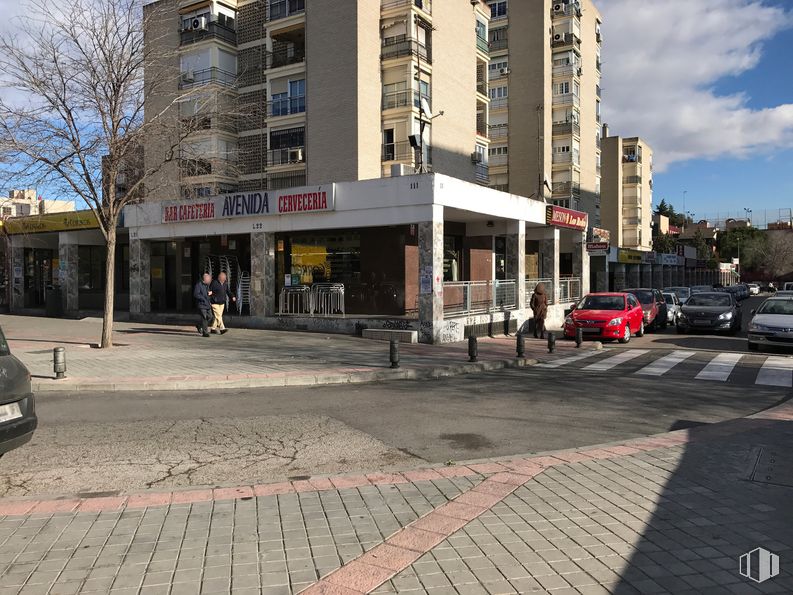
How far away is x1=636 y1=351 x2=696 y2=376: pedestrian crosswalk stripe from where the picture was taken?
11820 mm

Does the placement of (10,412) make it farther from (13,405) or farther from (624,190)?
(624,190)

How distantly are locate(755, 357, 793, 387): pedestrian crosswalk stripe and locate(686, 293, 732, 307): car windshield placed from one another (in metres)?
7.51

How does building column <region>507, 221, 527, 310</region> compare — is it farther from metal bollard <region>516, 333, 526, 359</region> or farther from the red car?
metal bollard <region>516, 333, 526, 359</region>

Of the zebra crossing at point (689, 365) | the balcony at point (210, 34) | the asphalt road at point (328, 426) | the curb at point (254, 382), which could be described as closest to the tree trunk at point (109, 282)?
the curb at point (254, 382)

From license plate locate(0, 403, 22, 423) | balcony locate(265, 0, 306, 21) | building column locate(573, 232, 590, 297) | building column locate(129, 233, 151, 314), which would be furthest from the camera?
balcony locate(265, 0, 306, 21)

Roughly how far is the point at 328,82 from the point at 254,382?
73.9 ft

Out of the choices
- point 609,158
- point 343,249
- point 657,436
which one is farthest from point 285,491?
point 609,158

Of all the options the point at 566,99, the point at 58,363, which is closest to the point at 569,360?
the point at 58,363

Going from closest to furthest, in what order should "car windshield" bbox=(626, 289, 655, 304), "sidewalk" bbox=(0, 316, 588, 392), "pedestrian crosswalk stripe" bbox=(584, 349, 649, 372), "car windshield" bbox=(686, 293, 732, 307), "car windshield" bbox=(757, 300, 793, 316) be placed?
"sidewalk" bbox=(0, 316, 588, 392)
"pedestrian crosswalk stripe" bbox=(584, 349, 649, 372)
"car windshield" bbox=(757, 300, 793, 316)
"car windshield" bbox=(686, 293, 732, 307)
"car windshield" bbox=(626, 289, 655, 304)

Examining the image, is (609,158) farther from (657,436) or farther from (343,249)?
(657,436)

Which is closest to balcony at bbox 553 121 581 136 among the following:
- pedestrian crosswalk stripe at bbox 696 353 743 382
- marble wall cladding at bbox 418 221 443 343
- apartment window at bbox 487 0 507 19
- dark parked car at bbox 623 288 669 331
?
apartment window at bbox 487 0 507 19

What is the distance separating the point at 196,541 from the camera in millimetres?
3742

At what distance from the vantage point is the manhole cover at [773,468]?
502cm

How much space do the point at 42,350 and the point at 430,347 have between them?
31.8 feet
